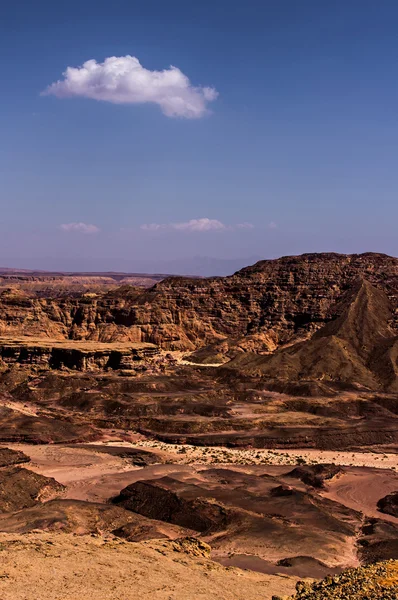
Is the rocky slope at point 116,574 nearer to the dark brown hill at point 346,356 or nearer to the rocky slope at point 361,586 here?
the rocky slope at point 361,586

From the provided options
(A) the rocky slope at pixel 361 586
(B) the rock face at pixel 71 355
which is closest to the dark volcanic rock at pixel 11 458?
(A) the rocky slope at pixel 361 586

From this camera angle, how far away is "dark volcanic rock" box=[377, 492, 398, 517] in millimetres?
34841

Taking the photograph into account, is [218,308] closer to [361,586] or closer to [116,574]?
[116,574]

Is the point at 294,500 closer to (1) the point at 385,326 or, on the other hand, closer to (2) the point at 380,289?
(1) the point at 385,326

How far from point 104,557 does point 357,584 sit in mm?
9572

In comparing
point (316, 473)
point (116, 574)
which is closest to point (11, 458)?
point (316, 473)

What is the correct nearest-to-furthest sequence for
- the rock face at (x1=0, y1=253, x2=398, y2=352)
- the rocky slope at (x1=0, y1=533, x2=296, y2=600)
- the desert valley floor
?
the rocky slope at (x1=0, y1=533, x2=296, y2=600) → the desert valley floor → the rock face at (x1=0, y1=253, x2=398, y2=352)

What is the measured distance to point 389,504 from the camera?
1399 inches

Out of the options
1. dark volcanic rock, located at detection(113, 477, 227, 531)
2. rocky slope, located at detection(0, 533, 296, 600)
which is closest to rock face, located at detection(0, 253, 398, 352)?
dark volcanic rock, located at detection(113, 477, 227, 531)

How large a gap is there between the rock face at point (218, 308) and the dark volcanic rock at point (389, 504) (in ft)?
174

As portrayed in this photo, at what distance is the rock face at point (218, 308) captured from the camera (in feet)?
304

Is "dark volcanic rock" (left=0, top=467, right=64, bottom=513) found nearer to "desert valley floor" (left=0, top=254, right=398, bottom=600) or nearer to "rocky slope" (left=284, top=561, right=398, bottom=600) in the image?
"desert valley floor" (left=0, top=254, right=398, bottom=600)

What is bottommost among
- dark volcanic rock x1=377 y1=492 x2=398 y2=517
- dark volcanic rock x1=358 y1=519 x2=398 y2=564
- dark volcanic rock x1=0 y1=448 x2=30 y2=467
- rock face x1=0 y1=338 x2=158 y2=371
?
dark volcanic rock x1=0 y1=448 x2=30 y2=467

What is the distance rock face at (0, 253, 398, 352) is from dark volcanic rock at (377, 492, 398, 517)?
53.2 metres
